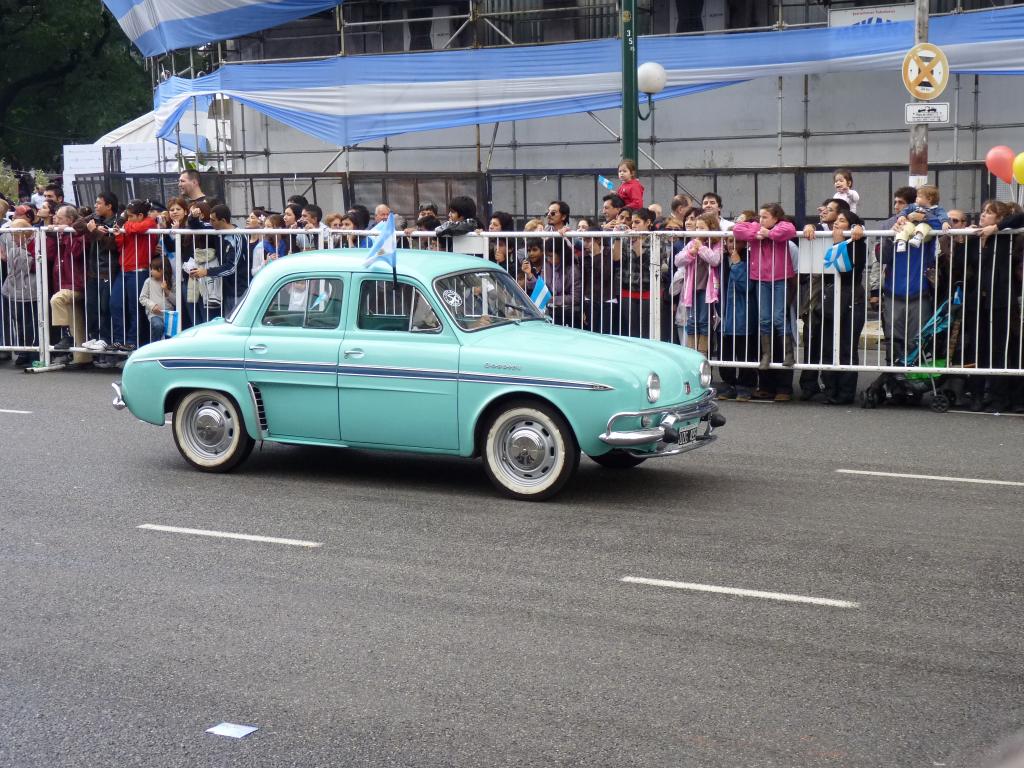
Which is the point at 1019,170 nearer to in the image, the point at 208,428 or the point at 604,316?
the point at 604,316

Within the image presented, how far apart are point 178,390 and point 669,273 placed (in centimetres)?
560

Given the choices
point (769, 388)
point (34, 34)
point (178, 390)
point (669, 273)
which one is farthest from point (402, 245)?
point (34, 34)

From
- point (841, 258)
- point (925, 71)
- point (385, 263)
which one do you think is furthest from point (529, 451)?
point (925, 71)

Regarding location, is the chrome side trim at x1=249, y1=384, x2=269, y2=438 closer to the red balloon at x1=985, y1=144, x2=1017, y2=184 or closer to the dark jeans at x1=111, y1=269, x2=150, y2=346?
the dark jeans at x1=111, y1=269, x2=150, y2=346

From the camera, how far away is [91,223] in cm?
1581

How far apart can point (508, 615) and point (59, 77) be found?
54618 mm

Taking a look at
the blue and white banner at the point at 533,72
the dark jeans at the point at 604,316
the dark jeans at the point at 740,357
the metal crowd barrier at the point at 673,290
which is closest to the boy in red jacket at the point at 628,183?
the metal crowd barrier at the point at 673,290

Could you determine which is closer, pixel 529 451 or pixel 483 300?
pixel 529 451

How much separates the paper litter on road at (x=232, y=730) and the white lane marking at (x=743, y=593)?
7.99ft

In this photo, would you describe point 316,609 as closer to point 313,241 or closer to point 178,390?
point 178,390

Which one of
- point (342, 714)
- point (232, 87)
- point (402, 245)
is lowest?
point (342, 714)

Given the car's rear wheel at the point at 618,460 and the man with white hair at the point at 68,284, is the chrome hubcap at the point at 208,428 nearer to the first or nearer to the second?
the car's rear wheel at the point at 618,460

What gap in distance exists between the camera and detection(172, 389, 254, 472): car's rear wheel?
9.77m

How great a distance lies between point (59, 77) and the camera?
5619 cm
